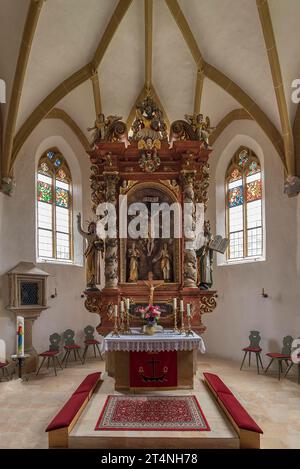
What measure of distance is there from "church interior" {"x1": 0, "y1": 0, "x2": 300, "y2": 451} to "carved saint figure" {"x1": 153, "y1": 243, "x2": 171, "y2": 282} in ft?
0.09

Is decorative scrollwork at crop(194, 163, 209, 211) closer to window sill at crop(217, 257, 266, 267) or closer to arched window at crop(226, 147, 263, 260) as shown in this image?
arched window at crop(226, 147, 263, 260)

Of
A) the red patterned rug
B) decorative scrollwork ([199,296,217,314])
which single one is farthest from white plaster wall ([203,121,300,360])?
the red patterned rug

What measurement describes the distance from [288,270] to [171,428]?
6.28 meters

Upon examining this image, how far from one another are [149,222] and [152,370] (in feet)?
12.3

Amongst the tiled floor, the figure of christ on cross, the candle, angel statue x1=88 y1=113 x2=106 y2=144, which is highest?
angel statue x1=88 y1=113 x2=106 y2=144

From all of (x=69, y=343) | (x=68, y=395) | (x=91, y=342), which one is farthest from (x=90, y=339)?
(x=68, y=395)

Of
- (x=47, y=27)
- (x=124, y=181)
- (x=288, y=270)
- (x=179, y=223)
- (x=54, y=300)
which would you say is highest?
(x=47, y=27)

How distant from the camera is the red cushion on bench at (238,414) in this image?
18.6ft

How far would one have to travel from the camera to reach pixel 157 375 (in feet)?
26.6

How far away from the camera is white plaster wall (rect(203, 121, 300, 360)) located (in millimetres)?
10773

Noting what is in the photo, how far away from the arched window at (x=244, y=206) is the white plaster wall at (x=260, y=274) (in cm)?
29

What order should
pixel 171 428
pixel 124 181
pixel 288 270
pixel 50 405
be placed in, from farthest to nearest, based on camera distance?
pixel 288 270, pixel 124 181, pixel 50 405, pixel 171 428
